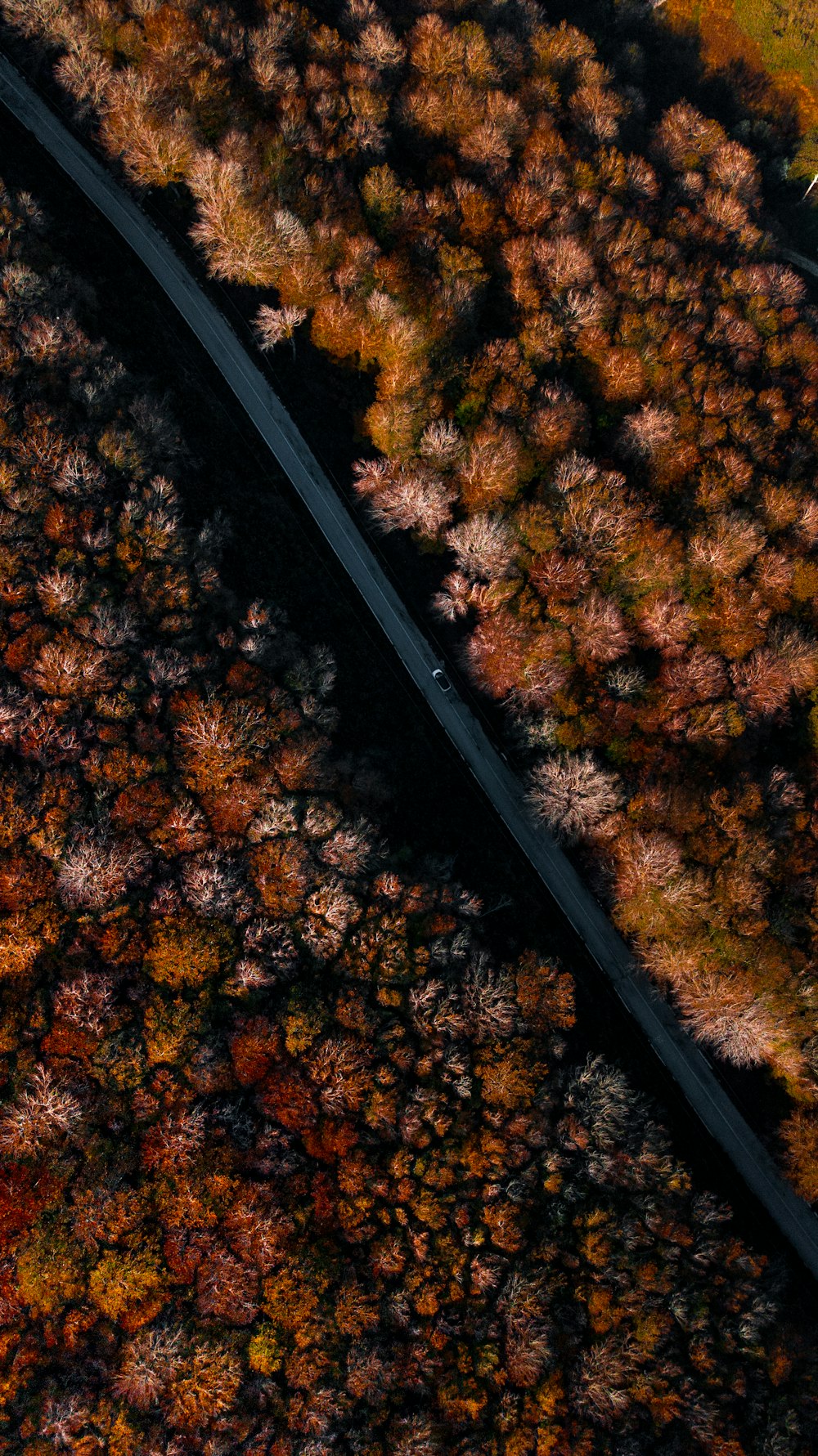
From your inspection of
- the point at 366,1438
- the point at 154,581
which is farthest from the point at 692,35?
the point at 366,1438

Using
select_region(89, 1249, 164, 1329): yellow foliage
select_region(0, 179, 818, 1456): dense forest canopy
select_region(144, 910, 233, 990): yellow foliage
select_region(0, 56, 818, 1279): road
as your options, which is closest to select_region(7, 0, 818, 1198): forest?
select_region(0, 56, 818, 1279): road

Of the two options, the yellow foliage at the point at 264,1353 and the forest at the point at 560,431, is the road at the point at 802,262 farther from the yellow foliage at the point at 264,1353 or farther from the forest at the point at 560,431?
the yellow foliage at the point at 264,1353

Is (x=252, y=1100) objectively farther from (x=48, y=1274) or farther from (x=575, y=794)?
(x=575, y=794)

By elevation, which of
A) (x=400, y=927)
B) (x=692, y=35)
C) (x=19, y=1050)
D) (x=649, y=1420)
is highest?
(x=692, y=35)

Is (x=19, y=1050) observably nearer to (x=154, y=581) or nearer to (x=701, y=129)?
(x=154, y=581)

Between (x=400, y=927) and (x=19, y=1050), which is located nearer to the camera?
(x=19, y=1050)

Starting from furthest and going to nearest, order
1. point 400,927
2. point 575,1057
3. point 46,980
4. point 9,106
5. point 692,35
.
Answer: point 692,35, point 9,106, point 575,1057, point 400,927, point 46,980
